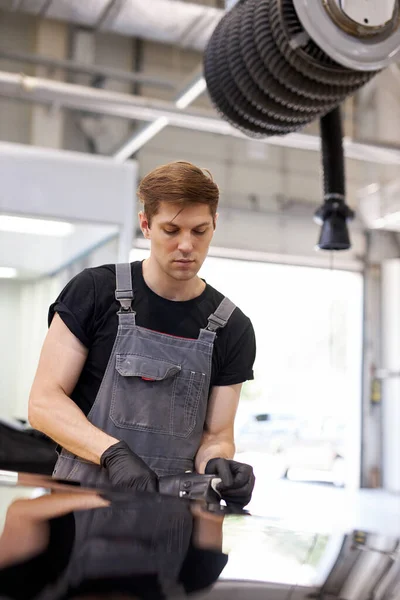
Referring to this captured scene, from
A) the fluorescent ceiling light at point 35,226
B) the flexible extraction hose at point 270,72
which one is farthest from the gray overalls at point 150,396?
the fluorescent ceiling light at point 35,226

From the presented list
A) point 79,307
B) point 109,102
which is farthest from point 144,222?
point 109,102

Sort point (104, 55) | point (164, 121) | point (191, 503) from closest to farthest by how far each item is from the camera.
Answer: point (191, 503) → point (164, 121) → point (104, 55)

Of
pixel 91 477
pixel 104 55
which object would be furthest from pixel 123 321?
pixel 104 55

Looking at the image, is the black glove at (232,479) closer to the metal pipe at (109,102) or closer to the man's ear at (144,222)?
the man's ear at (144,222)

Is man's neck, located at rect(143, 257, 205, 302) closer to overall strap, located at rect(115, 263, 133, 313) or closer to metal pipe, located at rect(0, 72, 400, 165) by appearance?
overall strap, located at rect(115, 263, 133, 313)

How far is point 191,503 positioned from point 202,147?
748 centimetres

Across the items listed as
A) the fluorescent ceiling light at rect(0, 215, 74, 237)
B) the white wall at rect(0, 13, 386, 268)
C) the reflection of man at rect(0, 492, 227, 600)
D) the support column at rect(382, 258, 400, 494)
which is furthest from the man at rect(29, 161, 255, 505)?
the support column at rect(382, 258, 400, 494)

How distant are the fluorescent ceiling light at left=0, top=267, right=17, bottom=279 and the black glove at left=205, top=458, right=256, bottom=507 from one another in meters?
3.55

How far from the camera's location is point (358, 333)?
865 centimetres

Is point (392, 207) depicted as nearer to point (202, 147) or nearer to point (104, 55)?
point (202, 147)

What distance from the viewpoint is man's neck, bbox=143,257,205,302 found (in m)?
1.68

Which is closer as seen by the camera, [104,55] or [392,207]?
[104,55]

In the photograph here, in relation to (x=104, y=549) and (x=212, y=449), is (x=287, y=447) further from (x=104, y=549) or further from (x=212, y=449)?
(x=104, y=549)

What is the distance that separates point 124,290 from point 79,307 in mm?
107
